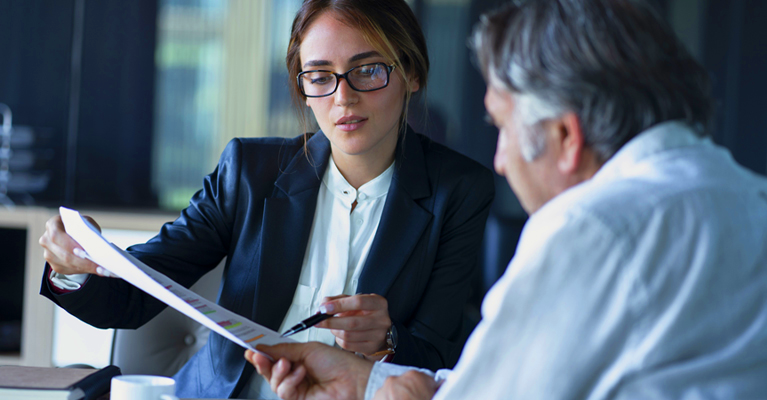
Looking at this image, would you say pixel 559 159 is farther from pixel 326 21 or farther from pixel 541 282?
pixel 326 21

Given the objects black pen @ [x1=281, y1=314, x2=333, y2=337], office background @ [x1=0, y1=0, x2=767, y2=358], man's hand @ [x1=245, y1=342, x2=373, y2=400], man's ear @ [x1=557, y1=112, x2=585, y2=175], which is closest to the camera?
man's ear @ [x1=557, y1=112, x2=585, y2=175]

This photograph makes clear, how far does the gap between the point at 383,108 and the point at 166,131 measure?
257 centimetres

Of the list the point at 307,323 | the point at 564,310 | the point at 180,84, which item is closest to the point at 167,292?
the point at 307,323

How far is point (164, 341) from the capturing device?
1560mm

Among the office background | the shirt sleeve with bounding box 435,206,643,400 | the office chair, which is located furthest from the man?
the office background

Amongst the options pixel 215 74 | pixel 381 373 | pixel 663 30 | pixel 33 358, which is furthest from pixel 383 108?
pixel 215 74

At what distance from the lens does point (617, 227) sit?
56 centimetres

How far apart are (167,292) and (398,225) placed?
0.62 metres

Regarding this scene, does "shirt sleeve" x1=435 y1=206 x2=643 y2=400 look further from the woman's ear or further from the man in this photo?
the woman's ear

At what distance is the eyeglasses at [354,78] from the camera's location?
4.42 ft

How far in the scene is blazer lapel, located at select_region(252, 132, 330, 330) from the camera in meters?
1.34

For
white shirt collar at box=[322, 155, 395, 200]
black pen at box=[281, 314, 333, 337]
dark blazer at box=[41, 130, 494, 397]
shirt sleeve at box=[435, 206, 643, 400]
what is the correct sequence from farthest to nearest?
white shirt collar at box=[322, 155, 395, 200] < dark blazer at box=[41, 130, 494, 397] < black pen at box=[281, 314, 333, 337] < shirt sleeve at box=[435, 206, 643, 400]

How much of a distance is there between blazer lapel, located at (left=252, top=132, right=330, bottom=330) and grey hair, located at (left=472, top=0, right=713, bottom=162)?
780 millimetres

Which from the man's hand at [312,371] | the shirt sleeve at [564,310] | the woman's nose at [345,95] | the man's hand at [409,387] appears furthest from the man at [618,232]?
the woman's nose at [345,95]
